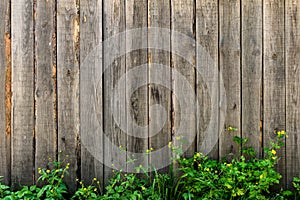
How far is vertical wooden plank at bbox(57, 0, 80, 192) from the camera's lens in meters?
3.17

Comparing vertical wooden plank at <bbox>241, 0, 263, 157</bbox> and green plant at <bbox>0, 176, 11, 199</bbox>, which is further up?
vertical wooden plank at <bbox>241, 0, 263, 157</bbox>

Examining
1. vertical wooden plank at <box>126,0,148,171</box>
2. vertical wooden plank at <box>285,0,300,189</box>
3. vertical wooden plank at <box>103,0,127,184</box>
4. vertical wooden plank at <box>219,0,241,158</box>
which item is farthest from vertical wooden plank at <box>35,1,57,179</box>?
vertical wooden plank at <box>285,0,300,189</box>

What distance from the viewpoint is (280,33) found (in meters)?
3.26

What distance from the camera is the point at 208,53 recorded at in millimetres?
3238

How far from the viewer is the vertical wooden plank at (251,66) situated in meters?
3.26

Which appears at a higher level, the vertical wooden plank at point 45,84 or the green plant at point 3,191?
the vertical wooden plank at point 45,84

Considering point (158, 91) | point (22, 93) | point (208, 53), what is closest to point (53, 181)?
point (22, 93)

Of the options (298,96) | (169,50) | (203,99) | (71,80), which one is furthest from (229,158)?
(71,80)

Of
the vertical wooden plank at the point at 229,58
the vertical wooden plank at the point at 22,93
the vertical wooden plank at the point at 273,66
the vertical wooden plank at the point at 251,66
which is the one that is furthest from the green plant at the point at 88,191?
the vertical wooden plank at the point at 273,66

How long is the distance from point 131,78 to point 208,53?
26.8 inches

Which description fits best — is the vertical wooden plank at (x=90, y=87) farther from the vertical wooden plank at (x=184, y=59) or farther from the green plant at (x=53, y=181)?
the vertical wooden plank at (x=184, y=59)

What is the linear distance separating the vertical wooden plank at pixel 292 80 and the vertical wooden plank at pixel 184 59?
0.81 meters

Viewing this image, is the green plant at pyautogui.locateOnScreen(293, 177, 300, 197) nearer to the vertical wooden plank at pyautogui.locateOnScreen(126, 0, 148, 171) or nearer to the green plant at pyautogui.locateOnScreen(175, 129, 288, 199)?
the green plant at pyautogui.locateOnScreen(175, 129, 288, 199)

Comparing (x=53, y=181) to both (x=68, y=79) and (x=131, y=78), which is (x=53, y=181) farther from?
(x=131, y=78)
